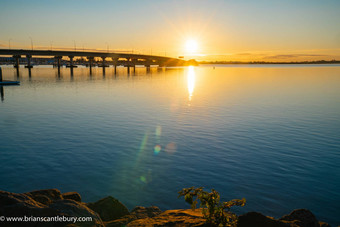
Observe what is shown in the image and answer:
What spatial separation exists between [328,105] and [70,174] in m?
43.3

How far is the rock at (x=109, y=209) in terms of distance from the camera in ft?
35.7

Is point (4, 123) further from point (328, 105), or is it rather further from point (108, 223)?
point (328, 105)

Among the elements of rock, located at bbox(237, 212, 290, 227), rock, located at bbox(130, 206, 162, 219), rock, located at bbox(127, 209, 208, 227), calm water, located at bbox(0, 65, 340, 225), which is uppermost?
rock, located at bbox(237, 212, 290, 227)

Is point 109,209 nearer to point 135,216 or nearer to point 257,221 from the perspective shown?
point 135,216

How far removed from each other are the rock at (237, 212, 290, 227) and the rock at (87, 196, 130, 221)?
5025 millimetres

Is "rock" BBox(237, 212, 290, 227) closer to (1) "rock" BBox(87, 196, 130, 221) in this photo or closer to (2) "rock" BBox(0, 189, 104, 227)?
(2) "rock" BBox(0, 189, 104, 227)

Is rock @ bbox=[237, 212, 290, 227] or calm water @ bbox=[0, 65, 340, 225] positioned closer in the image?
rock @ bbox=[237, 212, 290, 227]

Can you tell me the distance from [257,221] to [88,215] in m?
5.02

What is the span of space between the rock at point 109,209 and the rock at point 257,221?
16.5 ft

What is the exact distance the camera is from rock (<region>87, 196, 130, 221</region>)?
10.9 meters

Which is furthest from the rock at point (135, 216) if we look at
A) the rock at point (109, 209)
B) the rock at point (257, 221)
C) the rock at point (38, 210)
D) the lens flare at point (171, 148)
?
the lens flare at point (171, 148)

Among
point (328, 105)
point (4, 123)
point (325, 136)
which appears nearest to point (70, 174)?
point (4, 123)

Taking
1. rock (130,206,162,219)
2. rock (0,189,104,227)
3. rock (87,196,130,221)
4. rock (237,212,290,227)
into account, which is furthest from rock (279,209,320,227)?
rock (0,189,104,227)

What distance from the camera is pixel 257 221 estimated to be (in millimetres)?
7934
